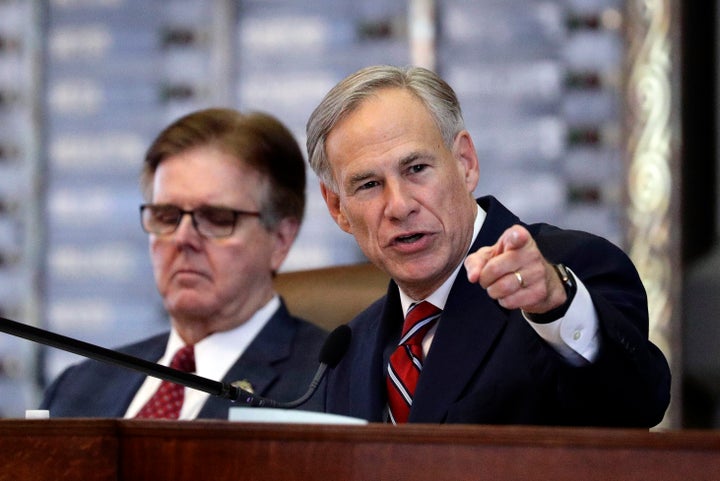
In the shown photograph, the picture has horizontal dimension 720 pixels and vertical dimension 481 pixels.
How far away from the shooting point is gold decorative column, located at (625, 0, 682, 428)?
17.1 feet

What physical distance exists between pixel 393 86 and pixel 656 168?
3.41 metres

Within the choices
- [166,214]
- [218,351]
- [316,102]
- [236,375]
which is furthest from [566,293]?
[316,102]

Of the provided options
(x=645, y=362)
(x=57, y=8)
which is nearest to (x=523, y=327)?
(x=645, y=362)

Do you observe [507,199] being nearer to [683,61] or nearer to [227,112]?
[683,61]

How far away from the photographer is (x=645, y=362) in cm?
178

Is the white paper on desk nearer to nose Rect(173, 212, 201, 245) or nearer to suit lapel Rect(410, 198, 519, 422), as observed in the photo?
suit lapel Rect(410, 198, 519, 422)

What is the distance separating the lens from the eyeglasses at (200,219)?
296 cm

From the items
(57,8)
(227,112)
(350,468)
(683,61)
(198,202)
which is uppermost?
(57,8)

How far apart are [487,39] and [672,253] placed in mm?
1462

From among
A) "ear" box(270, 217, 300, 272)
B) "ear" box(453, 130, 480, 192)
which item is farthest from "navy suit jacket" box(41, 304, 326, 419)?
"ear" box(453, 130, 480, 192)

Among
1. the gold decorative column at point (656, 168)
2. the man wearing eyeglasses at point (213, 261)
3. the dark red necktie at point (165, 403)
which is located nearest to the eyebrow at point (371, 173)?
the man wearing eyeglasses at point (213, 261)

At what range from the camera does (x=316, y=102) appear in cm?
619

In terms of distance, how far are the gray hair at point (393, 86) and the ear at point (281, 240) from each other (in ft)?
2.90

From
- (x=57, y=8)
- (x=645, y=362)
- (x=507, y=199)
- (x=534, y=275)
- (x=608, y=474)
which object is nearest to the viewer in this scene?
(x=608, y=474)
